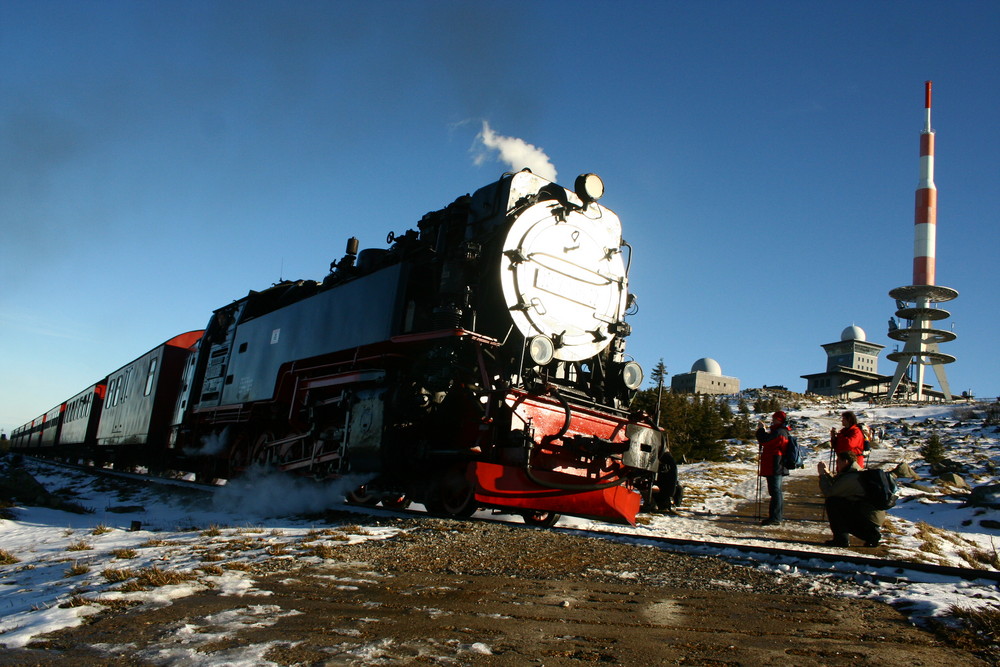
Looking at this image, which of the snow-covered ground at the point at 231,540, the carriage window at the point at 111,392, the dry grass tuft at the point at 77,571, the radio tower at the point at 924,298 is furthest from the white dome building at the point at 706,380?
the dry grass tuft at the point at 77,571

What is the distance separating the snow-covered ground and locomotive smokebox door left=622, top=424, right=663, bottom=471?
73 cm

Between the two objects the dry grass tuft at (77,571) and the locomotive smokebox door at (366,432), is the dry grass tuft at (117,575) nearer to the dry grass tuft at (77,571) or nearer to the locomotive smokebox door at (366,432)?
the dry grass tuft at (77,571)

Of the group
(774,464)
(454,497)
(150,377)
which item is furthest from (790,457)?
(150,377)

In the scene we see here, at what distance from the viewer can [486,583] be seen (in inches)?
158

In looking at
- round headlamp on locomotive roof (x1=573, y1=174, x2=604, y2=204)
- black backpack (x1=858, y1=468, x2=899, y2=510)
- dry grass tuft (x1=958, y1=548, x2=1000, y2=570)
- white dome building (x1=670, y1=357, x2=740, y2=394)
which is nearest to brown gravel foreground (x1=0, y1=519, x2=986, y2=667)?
black backpack (x1=858, y1=468, x2=899, y2=510)

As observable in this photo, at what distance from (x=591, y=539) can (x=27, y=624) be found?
3.90 m

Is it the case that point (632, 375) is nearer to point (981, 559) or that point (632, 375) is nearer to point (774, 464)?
point (774, 464)

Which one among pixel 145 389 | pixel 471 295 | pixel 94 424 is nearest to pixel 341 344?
pixel 471 295

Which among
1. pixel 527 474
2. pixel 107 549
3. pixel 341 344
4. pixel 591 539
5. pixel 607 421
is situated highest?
pixel 341 344

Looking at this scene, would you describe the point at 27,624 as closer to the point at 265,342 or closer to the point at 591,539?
the point at 591,539

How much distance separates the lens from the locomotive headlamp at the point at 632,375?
7961 mm

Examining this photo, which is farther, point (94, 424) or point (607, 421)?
point (94, 424)

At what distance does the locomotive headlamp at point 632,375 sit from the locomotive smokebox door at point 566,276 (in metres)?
0.38

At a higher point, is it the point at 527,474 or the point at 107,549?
the point at 527,474
